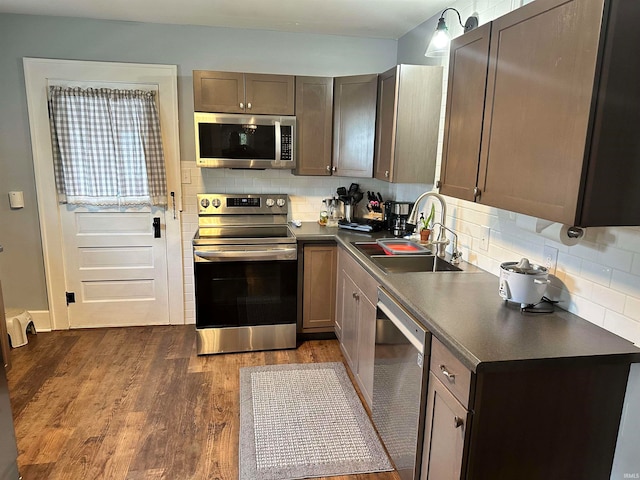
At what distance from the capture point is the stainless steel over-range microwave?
3.31 meters

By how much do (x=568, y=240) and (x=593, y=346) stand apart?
487 millimetres

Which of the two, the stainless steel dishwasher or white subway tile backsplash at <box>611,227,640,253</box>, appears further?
the stainless steel dishwasher

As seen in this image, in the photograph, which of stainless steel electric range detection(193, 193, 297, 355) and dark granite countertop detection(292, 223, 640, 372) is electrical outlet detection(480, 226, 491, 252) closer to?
dark granite countertop detection(292, 223, 640, 372)

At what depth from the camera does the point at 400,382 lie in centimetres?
197

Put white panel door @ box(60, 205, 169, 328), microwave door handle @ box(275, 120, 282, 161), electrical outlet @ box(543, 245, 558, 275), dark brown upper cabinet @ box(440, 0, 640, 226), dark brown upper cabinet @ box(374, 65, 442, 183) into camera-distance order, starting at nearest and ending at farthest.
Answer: dark brown upper cabinet @ box(440, 0, 640, 226)
electrical outlet @ box(543, 245, 558, 275)
dark brown upper cabinet @ box(374, 65, 442, 183)
microwave door handle @ box(275, 120, 282, 161)
white panel door @ box(60, 205, 169, 328)

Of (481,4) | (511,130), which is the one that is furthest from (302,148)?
(511,130)

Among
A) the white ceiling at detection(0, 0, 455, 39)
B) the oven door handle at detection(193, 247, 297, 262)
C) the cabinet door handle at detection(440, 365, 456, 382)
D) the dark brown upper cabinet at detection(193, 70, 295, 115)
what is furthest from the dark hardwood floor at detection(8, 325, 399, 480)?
the white ceiling at detection(0, 0, 455, 39)

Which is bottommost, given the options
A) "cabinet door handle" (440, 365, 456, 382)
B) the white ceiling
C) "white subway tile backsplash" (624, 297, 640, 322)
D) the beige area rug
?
the beige area rug

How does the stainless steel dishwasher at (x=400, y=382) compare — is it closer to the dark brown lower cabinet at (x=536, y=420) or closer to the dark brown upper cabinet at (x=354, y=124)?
the dark brown lower cabinet at (x=536, y=420)

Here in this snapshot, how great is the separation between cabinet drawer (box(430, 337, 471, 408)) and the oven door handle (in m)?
1.76

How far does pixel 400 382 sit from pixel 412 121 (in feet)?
5.89

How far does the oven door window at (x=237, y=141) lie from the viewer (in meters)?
3.32

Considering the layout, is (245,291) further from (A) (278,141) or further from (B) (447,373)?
(B) (447,373)

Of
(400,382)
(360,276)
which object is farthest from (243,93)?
(400,382)
